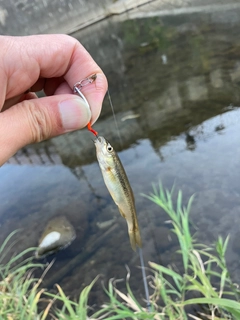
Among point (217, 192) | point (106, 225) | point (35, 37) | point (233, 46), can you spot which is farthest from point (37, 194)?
point (233, 46)

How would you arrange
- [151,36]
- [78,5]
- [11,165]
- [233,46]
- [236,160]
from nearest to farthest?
1. [236,160]
2. [11,165]
3. [233,46]
4. [151,36]
5. [78,5]

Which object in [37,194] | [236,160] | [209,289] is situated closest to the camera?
[209,289]

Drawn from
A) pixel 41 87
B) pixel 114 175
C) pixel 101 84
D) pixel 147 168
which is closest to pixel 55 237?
pixel 147 168

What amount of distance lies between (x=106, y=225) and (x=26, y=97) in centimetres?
267

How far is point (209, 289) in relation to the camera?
242 centimetres

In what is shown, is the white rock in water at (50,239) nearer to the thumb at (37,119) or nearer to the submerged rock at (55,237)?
the submerged rock at (55,237)

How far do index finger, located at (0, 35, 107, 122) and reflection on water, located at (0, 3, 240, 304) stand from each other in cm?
243

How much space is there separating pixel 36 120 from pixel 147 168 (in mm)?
3781

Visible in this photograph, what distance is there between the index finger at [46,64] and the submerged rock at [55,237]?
8.61ft

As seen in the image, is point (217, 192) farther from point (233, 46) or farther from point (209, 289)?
point (233, 46)

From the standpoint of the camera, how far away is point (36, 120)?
6.25 ft

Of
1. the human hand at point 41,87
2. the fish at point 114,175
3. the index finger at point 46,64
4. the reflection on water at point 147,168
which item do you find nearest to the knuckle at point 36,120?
the human hand at point 41,87

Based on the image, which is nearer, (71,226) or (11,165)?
(71,226)

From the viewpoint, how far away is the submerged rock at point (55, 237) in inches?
177
